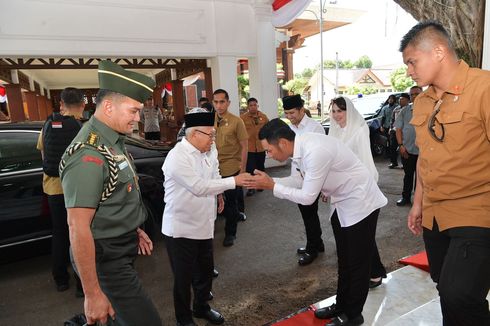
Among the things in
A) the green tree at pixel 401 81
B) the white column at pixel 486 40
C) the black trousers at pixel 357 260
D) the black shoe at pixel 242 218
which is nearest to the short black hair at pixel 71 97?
the black trousers at pixel 357 260

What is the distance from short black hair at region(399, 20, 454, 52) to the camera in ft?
5.66

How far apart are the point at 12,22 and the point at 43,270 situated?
3.97m

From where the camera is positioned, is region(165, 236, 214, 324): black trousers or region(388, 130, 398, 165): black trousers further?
region(388, 130, 398, 165): black trousers

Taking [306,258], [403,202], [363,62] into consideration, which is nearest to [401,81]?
[403,202]

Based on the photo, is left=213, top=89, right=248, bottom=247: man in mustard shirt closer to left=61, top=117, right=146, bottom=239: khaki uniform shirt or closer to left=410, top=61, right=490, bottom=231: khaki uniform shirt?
left=61, top=117, right=146, bottom=239: khaki uniform shirt

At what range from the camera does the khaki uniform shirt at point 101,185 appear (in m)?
1.45

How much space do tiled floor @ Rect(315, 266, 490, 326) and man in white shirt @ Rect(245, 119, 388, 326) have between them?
25 centimetres

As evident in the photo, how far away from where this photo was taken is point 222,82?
7246 mm

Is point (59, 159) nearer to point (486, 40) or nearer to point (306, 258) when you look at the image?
point (306, 258)

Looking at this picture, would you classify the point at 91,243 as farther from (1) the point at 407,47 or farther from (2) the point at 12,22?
(2) the point at 12,22

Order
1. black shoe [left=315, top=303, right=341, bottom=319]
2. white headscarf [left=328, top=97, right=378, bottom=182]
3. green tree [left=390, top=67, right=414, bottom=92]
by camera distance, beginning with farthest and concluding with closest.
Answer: green tree [left=390, top=67, right=414, bottom=92] < white headscarf [left=328, top=97, right=378, bottom=182] < black shoe [left=315, top=303, right=341, bottom=319]

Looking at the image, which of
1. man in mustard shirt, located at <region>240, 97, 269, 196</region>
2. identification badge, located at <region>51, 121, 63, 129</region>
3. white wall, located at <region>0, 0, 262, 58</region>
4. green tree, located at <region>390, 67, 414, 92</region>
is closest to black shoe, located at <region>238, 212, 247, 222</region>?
man in mustard shirt, located at <region>240, 97, 269, 196</region>

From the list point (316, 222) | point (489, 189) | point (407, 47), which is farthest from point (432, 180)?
point (316, 222)

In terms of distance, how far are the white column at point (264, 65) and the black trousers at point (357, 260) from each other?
5.58 m
